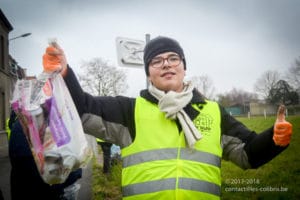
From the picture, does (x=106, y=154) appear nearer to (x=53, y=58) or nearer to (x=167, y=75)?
(x=167, y=75)

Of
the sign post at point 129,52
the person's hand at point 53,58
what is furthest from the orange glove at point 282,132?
the sign post at point 129,52

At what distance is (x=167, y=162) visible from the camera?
6.75 ft

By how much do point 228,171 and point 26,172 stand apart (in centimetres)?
456

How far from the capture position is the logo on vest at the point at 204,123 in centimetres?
223

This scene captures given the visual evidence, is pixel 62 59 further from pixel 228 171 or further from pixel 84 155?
pixel 228 171

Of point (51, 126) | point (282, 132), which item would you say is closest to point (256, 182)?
point (282, 132)

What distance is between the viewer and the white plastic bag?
162 cm

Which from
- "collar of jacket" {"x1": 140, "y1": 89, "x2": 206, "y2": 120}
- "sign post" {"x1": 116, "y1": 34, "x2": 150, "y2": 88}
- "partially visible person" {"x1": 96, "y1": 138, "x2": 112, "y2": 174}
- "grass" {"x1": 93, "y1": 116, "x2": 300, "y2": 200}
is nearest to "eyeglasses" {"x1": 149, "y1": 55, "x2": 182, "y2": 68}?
"collar of jacket" {"x1": 140, "y1": 89, "x2": 206, "y2": 120}

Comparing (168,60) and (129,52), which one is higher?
(129,52)

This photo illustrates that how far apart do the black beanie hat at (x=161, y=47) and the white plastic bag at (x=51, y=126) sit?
2.83 feet

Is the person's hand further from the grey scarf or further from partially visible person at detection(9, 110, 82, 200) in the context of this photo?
partially visible person at detection(9, 110, 82, 200)

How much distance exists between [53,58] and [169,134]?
37.5 inches

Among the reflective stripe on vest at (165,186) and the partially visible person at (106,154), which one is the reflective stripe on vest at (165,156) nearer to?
the reflective stripe on vest at (165,186)

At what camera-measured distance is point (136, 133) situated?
216 centimetres
